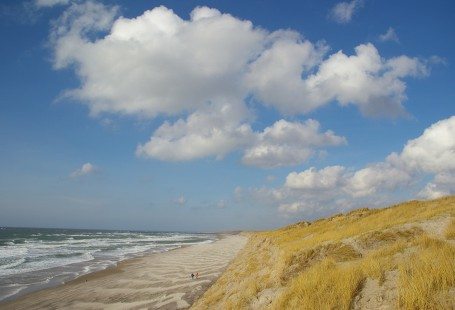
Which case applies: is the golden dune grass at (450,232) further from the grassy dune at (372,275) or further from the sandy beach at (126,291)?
the sandy beach at (126,291)

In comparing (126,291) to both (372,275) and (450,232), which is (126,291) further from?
(450,232)

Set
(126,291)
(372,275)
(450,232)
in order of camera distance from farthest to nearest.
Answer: (126,291) < (450,232) < (372,275)

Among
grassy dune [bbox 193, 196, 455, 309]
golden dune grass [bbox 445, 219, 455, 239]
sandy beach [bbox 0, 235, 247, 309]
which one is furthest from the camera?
sandy beach [bbox 0, 235, 247, 309]

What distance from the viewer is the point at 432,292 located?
9.66 metres

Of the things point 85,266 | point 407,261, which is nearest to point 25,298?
point 85,266

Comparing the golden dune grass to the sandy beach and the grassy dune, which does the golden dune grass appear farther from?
the sandy beach

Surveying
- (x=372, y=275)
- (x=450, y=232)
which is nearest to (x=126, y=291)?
(x=372, y=275)

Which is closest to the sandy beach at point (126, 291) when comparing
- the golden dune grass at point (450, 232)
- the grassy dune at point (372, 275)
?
the grassy dune at point (372, 275)

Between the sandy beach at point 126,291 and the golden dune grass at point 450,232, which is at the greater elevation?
the golden dune grass at point 450,232

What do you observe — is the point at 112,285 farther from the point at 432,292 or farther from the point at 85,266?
the point at 432,292

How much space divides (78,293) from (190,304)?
400 inches

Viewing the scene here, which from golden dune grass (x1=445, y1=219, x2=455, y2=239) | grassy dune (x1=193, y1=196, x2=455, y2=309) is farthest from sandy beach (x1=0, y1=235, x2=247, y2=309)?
golden dune grass (x1=445, y1=219, x2=455, y2=239)

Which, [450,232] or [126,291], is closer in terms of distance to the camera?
[450,232]

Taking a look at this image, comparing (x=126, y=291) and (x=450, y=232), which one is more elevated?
(x=450, y=232)
